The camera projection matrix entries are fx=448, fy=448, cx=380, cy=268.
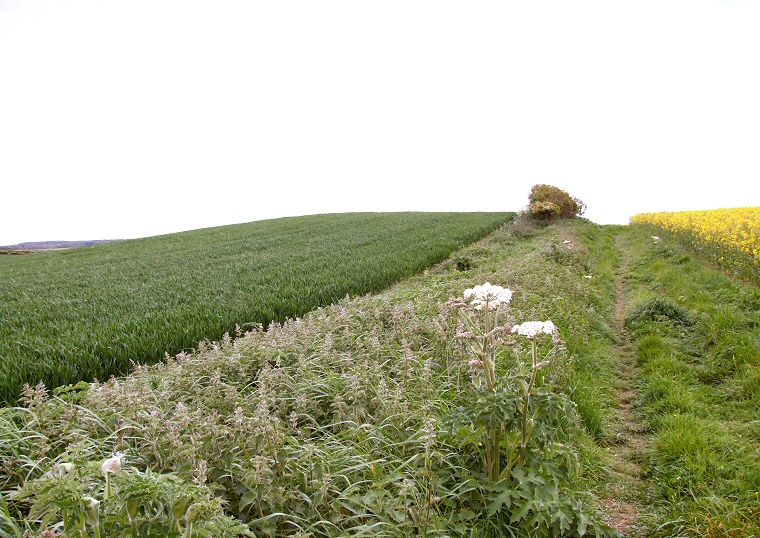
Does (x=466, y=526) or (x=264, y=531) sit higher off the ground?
(x=264, y=531)

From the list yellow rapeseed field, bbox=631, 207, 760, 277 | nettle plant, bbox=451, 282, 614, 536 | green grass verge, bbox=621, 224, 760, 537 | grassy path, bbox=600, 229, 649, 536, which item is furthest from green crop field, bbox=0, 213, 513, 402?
yellow rapeseed field, bbox=631, 207, 760, 277

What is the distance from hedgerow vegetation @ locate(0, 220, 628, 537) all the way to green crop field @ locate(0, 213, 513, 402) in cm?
136

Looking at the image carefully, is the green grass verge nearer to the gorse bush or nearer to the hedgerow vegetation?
the hedgerow vegetation

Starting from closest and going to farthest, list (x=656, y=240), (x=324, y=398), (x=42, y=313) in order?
(x=324, y=398) → (x=42, y=313) → (x=656, y=240)

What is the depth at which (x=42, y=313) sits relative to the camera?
29.0 ft

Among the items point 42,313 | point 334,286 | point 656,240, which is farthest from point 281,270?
point 656,240

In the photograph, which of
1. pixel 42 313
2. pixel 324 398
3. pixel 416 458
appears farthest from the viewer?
pixel 42 313

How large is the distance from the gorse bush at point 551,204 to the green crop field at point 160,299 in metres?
10.6

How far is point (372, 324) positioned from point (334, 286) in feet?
12.1

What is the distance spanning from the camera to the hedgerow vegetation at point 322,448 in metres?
2.06

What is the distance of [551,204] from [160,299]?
23.2m

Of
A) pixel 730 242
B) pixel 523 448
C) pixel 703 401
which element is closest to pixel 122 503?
pixel 523 448

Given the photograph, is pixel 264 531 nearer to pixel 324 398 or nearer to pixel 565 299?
pixel 324 398

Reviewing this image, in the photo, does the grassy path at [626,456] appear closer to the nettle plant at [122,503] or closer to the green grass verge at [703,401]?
the green grass verge at [703,401]
